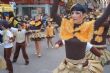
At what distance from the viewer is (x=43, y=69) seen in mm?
12773

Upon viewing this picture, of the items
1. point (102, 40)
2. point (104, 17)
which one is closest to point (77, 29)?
point (104, 17)

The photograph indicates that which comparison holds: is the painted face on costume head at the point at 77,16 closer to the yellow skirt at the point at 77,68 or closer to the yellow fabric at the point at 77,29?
the yellow fabric at the point at 77,29

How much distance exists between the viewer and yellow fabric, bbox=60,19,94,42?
603cm

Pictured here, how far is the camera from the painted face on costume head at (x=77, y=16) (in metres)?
5.94

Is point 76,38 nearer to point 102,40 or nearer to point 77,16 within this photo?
point 77,16

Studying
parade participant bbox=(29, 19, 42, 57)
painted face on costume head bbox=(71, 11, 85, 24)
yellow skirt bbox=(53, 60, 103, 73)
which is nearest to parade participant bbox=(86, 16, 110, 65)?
yellow skirt bbox=(53, 60, 103, 73)

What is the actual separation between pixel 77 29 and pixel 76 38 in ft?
0.46

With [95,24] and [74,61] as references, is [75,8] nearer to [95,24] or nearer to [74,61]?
[95,24]

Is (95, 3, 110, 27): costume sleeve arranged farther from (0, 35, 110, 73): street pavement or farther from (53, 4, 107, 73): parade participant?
(0, 35, 110, 73): street pavement

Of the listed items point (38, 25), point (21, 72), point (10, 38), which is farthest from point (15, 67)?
point (38, 25)

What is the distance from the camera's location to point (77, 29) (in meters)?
6.04

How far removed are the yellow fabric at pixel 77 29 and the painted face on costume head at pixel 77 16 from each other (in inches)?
2.9

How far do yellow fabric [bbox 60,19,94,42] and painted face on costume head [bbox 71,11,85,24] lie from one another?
0.07m

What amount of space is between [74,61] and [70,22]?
0.62 metres
